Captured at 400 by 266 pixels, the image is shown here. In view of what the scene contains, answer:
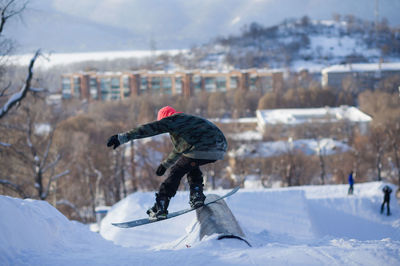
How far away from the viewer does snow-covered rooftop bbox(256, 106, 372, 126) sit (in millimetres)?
25163

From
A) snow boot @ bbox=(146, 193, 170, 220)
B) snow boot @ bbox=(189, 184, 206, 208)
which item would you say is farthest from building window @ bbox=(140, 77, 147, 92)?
snow boot @ bbox=(146, 193, 170, 220)

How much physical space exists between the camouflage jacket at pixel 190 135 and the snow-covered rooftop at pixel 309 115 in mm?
18383

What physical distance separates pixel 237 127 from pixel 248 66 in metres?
34.0

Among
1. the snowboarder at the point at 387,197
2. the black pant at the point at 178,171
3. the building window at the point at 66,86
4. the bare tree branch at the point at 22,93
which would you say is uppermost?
the building window at the point at 66,86

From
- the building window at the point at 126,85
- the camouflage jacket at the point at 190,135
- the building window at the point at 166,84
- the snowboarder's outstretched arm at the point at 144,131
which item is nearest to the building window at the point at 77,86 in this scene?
the building window at the point at 126,85

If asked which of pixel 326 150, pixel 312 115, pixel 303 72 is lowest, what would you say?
pixel 326 150

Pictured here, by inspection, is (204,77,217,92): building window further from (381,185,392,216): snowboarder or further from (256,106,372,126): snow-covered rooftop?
(381,185,392,216): snowboarder

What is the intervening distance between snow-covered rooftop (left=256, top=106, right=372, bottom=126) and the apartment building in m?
16.0

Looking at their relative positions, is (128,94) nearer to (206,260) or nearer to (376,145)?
(376,145)

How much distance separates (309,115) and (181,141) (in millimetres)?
31281

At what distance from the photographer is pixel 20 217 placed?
4.21 meters

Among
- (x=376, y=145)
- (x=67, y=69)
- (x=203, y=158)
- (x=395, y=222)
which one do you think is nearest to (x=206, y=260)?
(x=203, y=158)

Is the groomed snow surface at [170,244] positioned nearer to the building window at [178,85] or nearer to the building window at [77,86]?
the building window at [178,85]

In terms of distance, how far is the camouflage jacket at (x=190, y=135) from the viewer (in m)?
4.25
